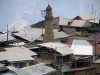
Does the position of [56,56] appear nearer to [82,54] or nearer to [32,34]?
[82,54]

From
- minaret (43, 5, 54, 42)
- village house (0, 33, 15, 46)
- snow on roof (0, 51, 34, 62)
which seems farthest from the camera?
minaret (43, 5, 54, 42)

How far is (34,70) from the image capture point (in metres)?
28.4

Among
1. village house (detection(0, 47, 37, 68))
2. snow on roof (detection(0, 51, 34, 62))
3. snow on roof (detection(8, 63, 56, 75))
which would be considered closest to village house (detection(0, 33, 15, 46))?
village house (detection(0, 47, 37, 68))

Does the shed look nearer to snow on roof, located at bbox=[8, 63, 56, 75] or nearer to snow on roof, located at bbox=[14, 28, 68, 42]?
snow on roof, located at bbox=[8, 63, 56, 75]

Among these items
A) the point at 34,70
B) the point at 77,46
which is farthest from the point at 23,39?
the point at 34,70

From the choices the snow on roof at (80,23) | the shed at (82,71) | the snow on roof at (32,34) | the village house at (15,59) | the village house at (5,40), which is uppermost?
the snow on roof at (80,23)

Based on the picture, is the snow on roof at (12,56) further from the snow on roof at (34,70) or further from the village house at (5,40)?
the village house at (5,40)

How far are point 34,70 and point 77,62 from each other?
12609 millimetres

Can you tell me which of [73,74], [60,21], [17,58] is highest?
[60,21]

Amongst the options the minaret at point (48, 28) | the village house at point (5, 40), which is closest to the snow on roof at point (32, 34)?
the minaret at point (48, 28)

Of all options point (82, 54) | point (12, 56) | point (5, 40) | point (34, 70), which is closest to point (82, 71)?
point (34, 70)

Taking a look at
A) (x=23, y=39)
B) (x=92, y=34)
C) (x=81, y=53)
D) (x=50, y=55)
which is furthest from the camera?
(x=92, y=34)

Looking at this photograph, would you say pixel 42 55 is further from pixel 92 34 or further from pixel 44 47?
pixel 92 34

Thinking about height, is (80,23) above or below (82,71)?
above
